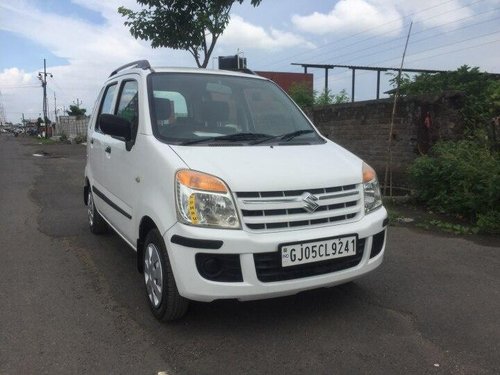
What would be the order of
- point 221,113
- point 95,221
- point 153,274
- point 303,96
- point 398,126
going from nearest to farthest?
point 153,274
point 221,113
point 95,221
point 398,126
point 303,96

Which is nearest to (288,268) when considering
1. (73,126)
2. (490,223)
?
(490,223)

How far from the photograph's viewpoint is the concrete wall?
785 cm

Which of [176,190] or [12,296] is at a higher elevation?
[176,190]

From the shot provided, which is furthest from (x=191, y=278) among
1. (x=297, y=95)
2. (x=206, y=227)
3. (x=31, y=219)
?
(x=297, y=95)

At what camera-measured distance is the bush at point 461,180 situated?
20.0 feet

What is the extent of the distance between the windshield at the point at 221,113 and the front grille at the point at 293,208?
695mm

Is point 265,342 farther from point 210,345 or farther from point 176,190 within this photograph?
point 176,190

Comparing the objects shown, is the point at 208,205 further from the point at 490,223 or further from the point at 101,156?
the point at 490,223

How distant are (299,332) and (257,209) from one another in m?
0.94

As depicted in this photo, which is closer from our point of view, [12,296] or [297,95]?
[12,296]

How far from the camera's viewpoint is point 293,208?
10.0 ft

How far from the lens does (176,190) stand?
10.0 ft

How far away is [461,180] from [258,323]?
430 centimetres

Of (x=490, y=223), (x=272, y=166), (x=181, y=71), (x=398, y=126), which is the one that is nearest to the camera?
(x=272, y=166)
